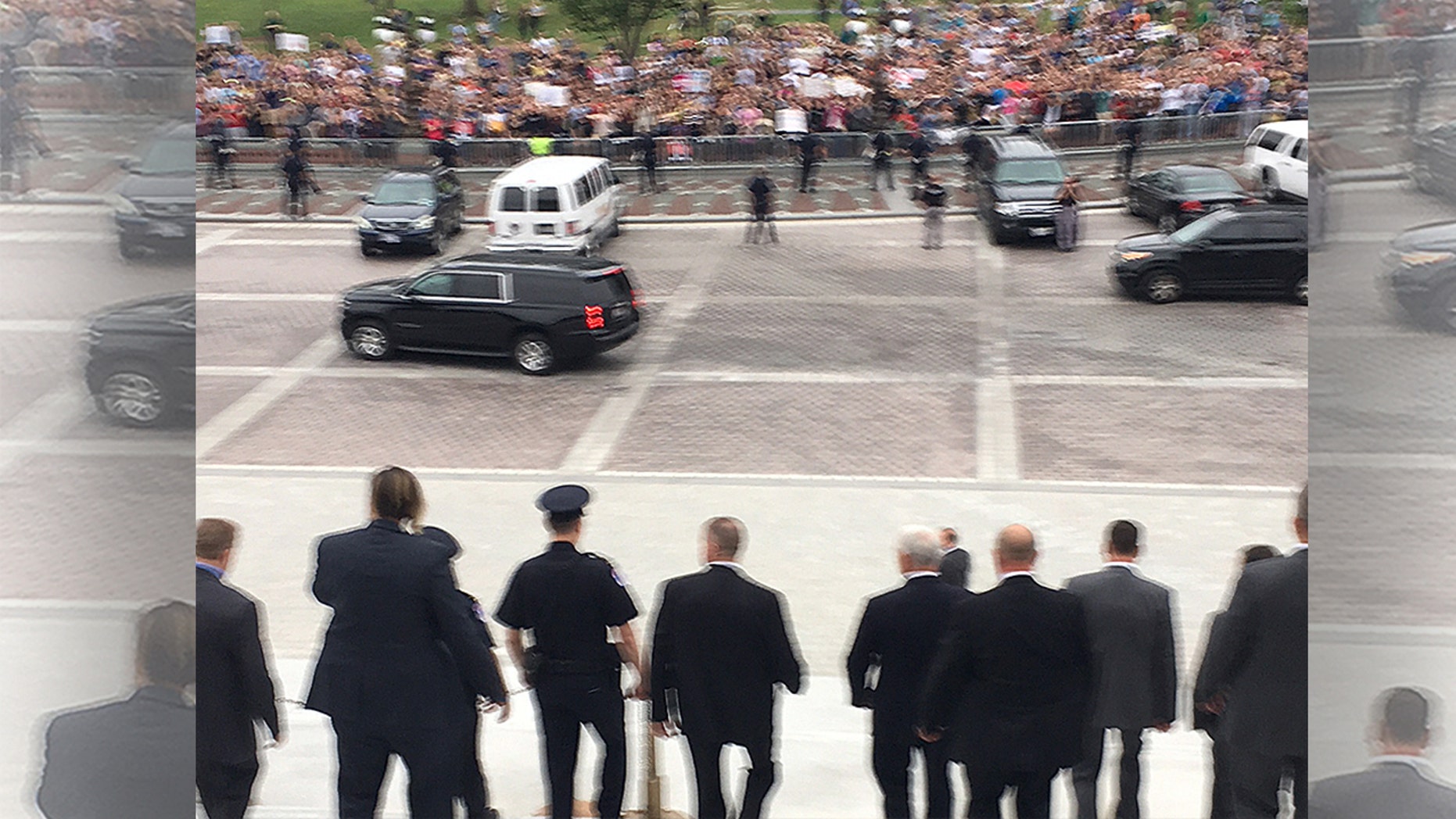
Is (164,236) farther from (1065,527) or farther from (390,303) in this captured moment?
(390,303)

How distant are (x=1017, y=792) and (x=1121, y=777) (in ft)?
A: 2.34

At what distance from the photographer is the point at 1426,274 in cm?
521

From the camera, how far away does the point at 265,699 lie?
627 cm

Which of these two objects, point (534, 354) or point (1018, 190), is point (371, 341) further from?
point (1018, 190)

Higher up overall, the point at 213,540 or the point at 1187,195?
the point at 1187,195

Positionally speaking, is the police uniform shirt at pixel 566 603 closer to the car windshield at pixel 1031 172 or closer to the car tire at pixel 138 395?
the car tire at pixel 138 395

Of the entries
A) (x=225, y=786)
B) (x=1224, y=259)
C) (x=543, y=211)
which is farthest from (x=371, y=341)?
(x=225, y=786)

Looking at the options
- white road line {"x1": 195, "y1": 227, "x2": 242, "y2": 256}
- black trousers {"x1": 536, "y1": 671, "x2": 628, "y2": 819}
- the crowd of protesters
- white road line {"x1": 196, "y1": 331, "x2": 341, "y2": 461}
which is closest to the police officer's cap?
black trousers {"x1": 536, "y1": 671, "x2": 628, "y2": 819}

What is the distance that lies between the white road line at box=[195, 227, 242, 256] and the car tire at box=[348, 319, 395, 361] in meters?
7.70

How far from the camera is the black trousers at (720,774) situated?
660 cm

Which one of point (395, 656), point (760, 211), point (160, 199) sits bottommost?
point (395, 656)

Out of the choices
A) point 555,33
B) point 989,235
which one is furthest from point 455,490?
point 555,33

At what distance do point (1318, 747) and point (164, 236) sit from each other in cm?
419

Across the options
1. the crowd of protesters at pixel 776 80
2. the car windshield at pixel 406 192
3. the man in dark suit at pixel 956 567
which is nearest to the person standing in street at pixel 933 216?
the crowd of protesters at pixel 776 80
